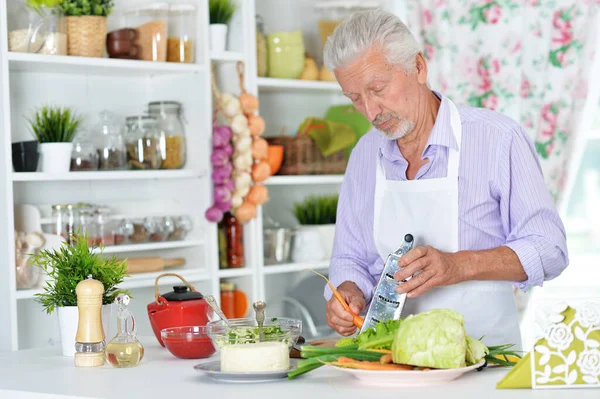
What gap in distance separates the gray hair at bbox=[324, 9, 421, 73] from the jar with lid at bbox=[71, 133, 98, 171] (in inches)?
49.3

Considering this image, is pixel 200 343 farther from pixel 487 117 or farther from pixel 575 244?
pixel 575 244

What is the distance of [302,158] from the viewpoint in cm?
390

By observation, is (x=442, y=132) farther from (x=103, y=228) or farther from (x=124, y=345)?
(x=103, y=228)

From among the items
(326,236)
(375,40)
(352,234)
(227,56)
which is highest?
(227,56)

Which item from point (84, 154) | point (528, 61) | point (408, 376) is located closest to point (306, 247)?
point (84, 154)

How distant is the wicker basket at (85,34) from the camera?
3.22 m

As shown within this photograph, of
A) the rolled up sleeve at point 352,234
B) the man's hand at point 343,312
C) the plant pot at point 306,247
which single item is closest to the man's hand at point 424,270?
the man's hand at point 343,312

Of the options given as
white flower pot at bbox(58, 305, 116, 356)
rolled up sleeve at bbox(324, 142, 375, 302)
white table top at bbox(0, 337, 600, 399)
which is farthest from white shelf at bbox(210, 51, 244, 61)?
white table top at bbox(0, 337, 600, 399)

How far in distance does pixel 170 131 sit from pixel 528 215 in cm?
165

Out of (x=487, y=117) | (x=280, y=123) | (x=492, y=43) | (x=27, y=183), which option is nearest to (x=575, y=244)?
(x=492, y=43)

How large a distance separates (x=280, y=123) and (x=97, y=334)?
2219 millimetres

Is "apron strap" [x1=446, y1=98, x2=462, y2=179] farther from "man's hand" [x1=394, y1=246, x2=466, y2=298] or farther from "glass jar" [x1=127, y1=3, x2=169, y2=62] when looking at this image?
"glass jar" [x1=127, y1=3, x2=169, y2=62]

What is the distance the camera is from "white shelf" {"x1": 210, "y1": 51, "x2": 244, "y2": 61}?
3586 mm

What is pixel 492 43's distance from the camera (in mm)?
3820
